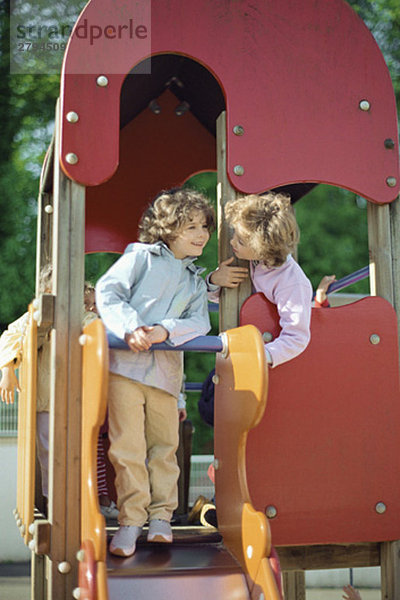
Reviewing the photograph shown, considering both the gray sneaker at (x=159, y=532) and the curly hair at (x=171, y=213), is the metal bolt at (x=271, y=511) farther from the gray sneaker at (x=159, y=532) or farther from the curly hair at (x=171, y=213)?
the curly hair at (x=171, y=213)

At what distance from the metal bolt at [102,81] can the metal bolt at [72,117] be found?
0.61 feet

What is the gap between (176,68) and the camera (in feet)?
15.0

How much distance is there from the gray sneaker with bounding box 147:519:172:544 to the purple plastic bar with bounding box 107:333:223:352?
76cm

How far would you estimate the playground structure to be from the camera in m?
2.96

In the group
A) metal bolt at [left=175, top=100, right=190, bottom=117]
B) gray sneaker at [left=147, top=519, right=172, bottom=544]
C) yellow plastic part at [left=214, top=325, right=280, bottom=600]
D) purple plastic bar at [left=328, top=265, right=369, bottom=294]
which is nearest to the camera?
yellow plastic part at [left=214, top=325, right=280, bottom=600]

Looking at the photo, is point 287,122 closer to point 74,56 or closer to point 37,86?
point 74,56

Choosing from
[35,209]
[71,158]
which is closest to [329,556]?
[71,158]

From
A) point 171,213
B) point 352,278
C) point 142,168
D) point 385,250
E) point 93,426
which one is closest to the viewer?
point 93,426

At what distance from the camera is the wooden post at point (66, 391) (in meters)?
2.97

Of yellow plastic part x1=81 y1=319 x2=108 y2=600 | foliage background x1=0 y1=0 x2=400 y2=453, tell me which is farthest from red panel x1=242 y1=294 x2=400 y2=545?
foliage background x1=0 y1=0 x2=400 y2=453

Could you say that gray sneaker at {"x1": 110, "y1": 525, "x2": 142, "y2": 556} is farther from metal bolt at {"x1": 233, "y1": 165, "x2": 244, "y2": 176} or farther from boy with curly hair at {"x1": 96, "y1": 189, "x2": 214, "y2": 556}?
metal bolt at {"x1": 233, "y1": 165, "x2": 244, "y2": 176}

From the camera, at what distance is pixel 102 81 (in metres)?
3.28

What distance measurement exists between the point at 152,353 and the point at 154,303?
8.7 inches

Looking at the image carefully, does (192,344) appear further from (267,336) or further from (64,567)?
(64,567)
